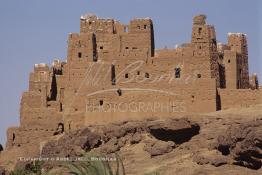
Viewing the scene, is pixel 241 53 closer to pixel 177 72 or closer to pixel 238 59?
pixel 238 59

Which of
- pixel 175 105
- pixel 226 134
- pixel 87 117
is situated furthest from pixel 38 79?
pixel 226 134

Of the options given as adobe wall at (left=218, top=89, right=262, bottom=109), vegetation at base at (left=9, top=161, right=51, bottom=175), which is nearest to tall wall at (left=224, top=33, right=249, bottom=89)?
adobe wall at (left=218, top=89, right=262, bottom=109)

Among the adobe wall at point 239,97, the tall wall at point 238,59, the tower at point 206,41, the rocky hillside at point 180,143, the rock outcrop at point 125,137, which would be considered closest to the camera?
the rocky hillside at point 180,143

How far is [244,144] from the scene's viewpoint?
36219 mm

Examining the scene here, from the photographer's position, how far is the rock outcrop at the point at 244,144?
117 ft

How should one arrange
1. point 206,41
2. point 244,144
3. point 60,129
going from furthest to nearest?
point 60,129
point 206,41
point 244,144

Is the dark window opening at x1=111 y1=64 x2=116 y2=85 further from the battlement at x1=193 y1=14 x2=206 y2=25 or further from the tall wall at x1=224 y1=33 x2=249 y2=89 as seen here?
the tall wall at x1=224 y1=33 x2=249 y2=89

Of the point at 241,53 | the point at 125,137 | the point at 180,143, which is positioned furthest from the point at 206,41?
the point at 125,137

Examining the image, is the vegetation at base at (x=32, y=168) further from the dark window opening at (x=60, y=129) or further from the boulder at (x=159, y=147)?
the boulder at (x=159, y=147)

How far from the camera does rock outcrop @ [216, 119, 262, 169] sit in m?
35.8

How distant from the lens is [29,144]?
47688 millimetres

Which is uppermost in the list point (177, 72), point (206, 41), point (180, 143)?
point (206, 41)

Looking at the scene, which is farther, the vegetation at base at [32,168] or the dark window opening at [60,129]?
the dark window opening at [60,129]

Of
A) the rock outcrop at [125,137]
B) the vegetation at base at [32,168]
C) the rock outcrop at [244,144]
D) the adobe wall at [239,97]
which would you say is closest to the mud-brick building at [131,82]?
the adobe wall at [239,97]
